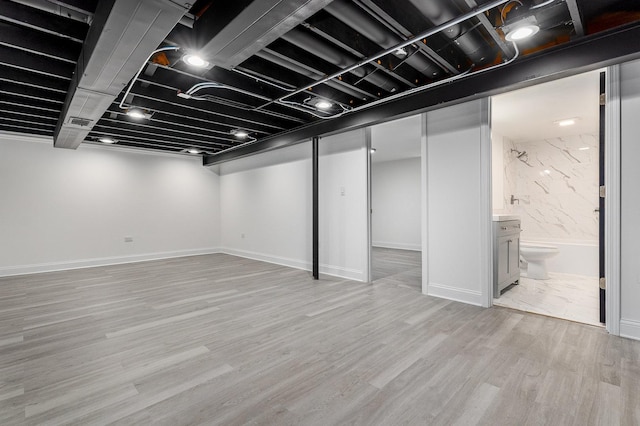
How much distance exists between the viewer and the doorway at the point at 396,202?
21.2ft

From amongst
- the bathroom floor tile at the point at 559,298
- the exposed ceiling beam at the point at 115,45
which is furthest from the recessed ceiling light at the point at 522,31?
the bathroom floor tile at the point at 559,298

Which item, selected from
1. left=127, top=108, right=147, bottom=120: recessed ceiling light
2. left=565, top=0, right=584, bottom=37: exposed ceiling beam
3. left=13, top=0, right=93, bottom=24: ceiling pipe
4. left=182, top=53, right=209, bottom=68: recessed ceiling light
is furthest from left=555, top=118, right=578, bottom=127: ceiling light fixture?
left=127, top=108, right=147, bottom=120: recessed ceiling light

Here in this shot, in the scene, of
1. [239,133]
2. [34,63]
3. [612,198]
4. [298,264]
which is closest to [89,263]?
[239,133]

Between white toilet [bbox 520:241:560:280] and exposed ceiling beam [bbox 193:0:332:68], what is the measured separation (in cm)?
453

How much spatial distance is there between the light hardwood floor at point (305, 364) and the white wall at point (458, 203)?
0.97ft

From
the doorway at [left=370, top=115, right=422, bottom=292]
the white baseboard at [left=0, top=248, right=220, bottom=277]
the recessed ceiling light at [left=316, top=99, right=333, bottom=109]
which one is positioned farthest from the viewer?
the doorway at [left=370, top=115, right=422, bottom=292]

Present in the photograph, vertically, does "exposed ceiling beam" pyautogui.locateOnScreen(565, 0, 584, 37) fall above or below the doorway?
above

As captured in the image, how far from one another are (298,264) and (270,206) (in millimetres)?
1445

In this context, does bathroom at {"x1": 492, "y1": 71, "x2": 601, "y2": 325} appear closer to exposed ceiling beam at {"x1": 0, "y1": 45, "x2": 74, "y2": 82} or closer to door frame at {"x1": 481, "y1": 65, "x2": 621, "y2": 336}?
door frame at {"x1": 481, "y1": 65, "x2": 621, "y2": 336}

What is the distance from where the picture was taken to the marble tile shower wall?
5.13 metres

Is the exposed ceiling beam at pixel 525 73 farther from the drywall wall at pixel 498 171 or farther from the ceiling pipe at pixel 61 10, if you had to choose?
the ceiling pipe at pixel 61 10

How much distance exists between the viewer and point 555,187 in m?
5.44

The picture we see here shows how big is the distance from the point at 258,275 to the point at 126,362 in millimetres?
2872

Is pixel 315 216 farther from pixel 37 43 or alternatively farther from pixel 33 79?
pixel 33 79
